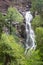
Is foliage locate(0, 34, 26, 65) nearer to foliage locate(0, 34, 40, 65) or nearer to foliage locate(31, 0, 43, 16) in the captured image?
foliage locate(0, 34, 40, 65)

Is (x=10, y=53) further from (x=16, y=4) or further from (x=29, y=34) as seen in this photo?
(x=16, y=4)

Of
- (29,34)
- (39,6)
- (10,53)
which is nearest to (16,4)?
(39,6)

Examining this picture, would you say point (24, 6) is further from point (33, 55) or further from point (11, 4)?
point (33, 55)

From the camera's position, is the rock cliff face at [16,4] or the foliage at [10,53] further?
the rock cliff face at [16,4]

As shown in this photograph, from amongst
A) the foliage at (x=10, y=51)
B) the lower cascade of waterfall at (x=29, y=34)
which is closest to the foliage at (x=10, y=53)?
the foliage at (x=10, y=51)

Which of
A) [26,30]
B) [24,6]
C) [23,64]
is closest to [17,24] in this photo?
[26,30]

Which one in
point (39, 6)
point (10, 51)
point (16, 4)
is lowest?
point (10, 51)

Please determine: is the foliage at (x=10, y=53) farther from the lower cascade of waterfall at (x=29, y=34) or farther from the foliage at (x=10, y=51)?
the lower cascade of waterfall at (x=29, y=34)

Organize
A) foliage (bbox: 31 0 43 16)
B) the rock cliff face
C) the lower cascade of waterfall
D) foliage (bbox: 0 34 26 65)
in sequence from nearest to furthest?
1. foliage (bbox: 0 34 26 65)
2. the lower cascade of waterfall
3. foliage (bbox: 31 0 43 16)
4. the rock cliff face

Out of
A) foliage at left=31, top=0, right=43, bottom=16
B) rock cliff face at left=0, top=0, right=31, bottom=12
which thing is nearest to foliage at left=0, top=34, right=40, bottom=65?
foliage at left=31, top=0, right=43, bottom=16

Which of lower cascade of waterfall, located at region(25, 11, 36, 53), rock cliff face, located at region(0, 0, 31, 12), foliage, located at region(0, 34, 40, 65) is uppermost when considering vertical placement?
rock cliff face, located at region(0, 0, 31, 12)

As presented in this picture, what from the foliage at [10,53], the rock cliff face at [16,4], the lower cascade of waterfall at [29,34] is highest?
the rock cliff face at [16,4]

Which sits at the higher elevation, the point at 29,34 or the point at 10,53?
the point at 10,53

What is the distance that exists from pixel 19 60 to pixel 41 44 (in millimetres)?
2860
